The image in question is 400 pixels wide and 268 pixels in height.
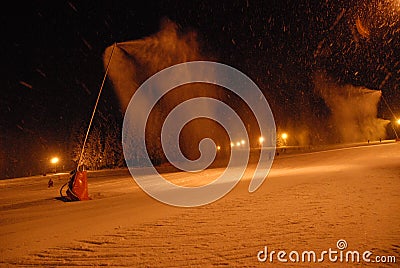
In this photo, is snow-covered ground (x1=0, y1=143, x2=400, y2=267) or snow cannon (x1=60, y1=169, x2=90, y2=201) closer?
snow-covered ground (x1=0, y1=143, x2=400, y2=267)

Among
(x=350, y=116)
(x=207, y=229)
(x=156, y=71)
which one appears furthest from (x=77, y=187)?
(x=350, y=116)

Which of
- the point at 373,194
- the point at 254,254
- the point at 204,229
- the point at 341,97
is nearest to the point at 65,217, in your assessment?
the point at 204,229

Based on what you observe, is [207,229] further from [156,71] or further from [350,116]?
[350,116]

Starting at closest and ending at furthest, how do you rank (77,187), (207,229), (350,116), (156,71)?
(207,229), (77,187), (156,71), (350,116)

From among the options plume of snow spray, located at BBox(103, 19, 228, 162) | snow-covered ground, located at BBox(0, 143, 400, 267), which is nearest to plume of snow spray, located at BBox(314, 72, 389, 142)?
plume of snow spray, located at BBox(103, 19, 228, 162)

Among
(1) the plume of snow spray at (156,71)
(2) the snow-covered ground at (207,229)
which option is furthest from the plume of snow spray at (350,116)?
(2) the snow-covered ground at (207,229)

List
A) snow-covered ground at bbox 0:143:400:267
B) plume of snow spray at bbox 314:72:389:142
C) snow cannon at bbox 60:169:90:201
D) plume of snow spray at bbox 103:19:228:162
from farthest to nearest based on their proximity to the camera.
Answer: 1. plume of snow spray at bbox 314:72:389:142
2. plume of snow spray at bbox 103:19:228:162
3. snow cannon at bbox 60:169:90:201
4. snow-covered ground at bbox 0:143:400:267

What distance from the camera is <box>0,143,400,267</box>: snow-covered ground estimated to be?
16.3 feet

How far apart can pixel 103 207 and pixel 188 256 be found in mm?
5606

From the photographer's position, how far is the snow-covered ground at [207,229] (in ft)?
16.3

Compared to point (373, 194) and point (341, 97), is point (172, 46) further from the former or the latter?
point (341, 97)

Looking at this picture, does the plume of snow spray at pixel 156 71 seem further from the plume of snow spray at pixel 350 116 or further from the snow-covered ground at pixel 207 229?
the plume of snow spray at pixel 350 116

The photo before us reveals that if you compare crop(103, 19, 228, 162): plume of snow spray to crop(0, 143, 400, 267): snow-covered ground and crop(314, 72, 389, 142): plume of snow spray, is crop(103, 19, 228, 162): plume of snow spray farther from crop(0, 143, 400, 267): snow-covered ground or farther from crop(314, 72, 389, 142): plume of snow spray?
crop(314, 72, 389, 142): plume of snow spray

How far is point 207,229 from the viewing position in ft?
21.2
